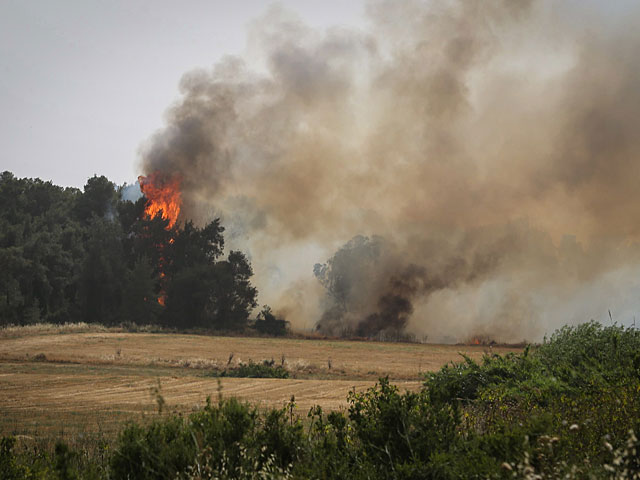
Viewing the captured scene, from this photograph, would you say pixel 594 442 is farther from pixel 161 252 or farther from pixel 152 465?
pixel 161 252

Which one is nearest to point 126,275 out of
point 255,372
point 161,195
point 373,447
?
point 161,195

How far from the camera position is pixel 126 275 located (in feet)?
182

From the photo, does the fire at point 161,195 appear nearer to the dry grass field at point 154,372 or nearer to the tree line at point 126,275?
the tree line at point 126,275

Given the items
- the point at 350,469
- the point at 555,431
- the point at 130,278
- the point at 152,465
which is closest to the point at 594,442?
the point at 555,431

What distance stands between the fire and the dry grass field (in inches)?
769

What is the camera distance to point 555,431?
8.12m

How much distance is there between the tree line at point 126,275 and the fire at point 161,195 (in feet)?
5.17

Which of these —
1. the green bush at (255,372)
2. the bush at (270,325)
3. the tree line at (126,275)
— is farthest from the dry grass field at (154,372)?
the tree line at (126,275)

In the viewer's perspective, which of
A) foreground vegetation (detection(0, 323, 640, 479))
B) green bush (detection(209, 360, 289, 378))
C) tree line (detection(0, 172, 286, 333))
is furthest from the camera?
tree line (detection(0, 172, 286, 333))

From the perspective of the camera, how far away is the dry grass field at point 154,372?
17406 mm

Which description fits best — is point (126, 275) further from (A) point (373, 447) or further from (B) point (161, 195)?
(A) point (373, 447)

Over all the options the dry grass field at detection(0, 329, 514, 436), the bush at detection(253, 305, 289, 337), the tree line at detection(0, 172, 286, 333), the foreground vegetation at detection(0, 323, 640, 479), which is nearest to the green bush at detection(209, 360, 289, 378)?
the dry grass field at detection(0, 329, 514, 436)

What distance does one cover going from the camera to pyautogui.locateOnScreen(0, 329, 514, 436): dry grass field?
1741 centimetres

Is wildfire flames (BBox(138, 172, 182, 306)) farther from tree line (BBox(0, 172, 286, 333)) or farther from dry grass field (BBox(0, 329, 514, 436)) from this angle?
dry grass field (BBox(0, 329, 514, 436))
